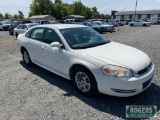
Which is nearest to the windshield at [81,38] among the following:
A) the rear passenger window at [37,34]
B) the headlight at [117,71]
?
the rear passenger window at [37,34]

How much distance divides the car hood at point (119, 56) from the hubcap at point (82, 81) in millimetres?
486

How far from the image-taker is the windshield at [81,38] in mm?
4148

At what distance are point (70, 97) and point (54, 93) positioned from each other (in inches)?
17.9

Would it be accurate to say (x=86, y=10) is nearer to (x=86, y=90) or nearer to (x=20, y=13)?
(x=20, y=13)

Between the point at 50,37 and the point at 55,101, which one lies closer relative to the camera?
the point at 55,101

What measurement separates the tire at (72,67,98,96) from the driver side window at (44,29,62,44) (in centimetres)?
104

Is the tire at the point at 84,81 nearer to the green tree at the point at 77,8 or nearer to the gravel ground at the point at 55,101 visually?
the gravel ground at the point at 55,101

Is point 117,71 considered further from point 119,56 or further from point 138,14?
point 138,14

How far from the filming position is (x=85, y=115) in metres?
3.23

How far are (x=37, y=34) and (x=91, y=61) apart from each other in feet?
8.28

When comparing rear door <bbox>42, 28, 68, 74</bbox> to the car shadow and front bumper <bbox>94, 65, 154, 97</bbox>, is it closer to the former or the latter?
the car shadow

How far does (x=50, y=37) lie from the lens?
4.69m

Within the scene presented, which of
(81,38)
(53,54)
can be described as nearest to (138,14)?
(81,38)

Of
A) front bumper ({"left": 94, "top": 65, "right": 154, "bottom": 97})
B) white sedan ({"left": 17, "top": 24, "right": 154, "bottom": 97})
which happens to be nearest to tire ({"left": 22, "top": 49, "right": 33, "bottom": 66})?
white sedan ({"left": 17, "top": 24, "right": 154, "bottom": 97})
